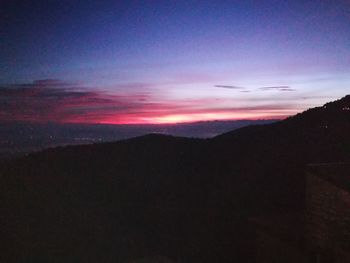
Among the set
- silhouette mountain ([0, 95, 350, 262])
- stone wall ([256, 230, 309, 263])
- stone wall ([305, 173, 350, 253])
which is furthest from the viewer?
silhouette mountain ([0, 95, 350, 262])

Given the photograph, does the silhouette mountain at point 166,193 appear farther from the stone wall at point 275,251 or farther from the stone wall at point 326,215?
the stone wall at point 326,215

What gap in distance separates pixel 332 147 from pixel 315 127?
19.2ft

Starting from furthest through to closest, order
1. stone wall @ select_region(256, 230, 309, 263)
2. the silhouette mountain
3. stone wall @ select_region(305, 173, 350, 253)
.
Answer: the silhouette mountain
stone wall @ select_region(256, 230, 309, 263)
stone wall @ select_region(305, 173, 350, 253)

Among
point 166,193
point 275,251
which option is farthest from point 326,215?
point 166,193

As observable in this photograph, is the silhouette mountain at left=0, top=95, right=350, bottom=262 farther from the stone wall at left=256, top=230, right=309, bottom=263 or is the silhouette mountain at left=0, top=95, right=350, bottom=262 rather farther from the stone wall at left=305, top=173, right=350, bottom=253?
the stone wall at left=305, top=173, right=350, bottom=253

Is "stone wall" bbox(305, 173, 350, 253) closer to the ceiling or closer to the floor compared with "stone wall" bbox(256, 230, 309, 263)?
closer to the ceiling

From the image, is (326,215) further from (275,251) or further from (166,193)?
(166,193)

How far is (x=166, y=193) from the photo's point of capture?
3186 centimetres

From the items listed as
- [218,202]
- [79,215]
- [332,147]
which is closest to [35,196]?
[79,215]

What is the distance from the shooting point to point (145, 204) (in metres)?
31.3

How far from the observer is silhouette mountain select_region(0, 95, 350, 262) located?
2338cm

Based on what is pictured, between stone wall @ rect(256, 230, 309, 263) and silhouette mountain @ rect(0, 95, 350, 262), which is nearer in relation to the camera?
stone wall @ rect(256, 230, 309, 263)

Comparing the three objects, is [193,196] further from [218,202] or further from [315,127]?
[315,127]

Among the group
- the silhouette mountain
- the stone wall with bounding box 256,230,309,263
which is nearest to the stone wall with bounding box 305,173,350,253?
the stone wall with bounding box 256,230,309,263
